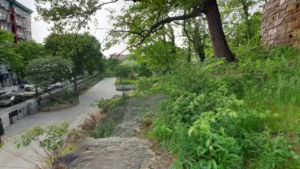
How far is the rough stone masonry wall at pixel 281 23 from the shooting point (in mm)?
6645

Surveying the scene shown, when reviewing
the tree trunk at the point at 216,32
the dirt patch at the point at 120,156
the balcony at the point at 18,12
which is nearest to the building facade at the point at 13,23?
the balcony at the point at 18,12

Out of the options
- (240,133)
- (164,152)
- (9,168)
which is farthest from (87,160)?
(9,168)

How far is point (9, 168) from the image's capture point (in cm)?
651

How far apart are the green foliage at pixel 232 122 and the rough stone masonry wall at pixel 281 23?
3.96 m

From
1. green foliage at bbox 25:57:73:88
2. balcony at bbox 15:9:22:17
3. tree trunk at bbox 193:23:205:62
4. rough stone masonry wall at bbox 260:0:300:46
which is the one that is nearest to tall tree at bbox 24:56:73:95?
green foliage at bbox 25:57:73:88

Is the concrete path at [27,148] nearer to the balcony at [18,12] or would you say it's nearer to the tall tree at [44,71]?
the tall tree at [44,71]

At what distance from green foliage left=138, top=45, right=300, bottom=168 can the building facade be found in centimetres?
3811

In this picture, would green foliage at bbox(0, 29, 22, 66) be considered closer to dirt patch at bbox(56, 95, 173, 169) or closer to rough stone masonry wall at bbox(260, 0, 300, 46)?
dirt patch at bbox(56, 95, 173, 169)

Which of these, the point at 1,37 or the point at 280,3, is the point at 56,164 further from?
the point at 1,37

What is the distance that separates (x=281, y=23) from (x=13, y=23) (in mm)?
49343

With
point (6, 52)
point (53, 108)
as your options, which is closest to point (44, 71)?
point (53, 108)

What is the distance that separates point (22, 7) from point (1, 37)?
27.1 meters

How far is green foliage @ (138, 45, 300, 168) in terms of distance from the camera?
6.19 feet

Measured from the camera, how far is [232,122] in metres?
2.46
